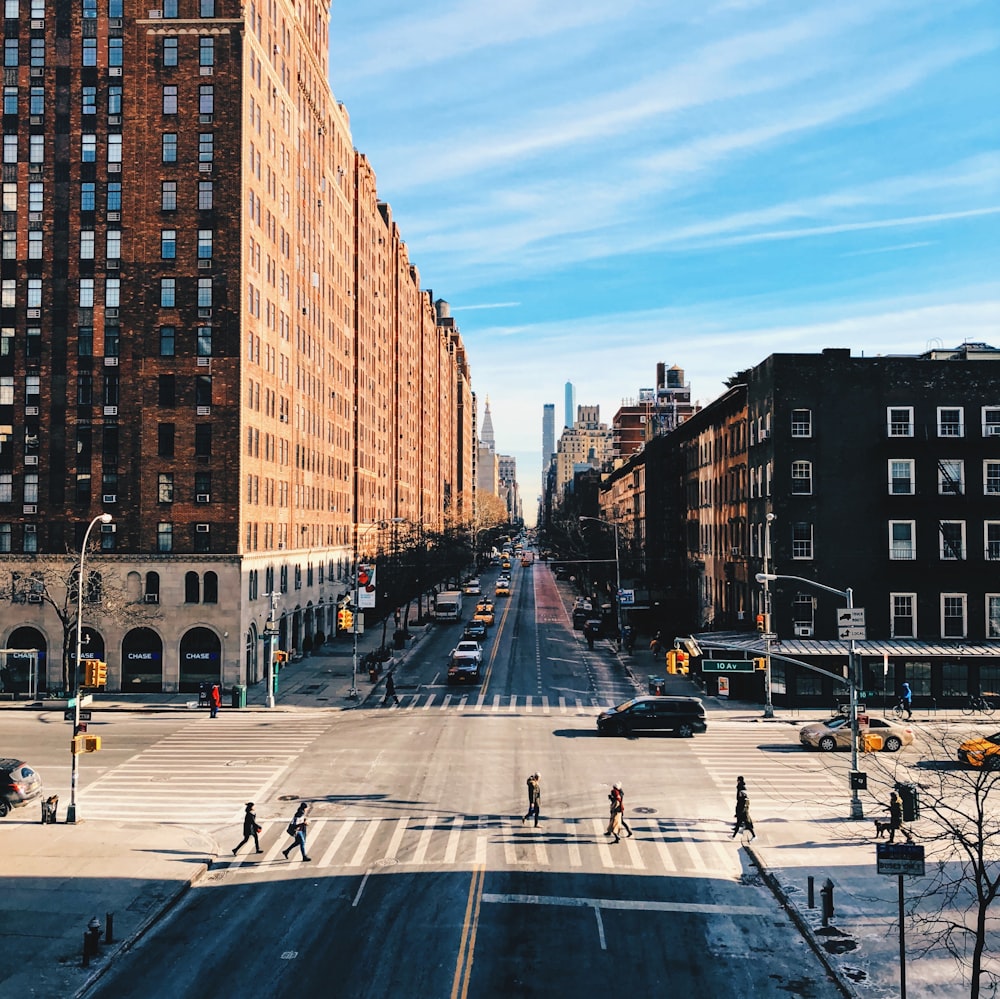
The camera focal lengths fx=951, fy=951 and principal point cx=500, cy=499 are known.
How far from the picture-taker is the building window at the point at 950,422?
5478cm

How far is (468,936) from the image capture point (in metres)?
22.2

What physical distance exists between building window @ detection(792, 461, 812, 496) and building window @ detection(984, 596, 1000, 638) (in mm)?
11672

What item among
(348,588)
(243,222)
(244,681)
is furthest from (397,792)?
(348,588)

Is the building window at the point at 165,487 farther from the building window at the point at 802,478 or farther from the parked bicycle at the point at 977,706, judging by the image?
the parked bicycle at the point at 977,706

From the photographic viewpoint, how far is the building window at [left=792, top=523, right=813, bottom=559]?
180ft

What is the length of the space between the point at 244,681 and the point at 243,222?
94.0 feet

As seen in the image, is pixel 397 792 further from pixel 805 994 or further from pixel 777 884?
pixel 805 994

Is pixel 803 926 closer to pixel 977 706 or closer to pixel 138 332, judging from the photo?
pixel 977 706

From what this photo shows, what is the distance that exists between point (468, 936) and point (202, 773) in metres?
19.6

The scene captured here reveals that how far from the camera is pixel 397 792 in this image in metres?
34.8

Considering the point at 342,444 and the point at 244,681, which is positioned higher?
the point at 342,444

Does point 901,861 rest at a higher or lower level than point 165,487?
lower

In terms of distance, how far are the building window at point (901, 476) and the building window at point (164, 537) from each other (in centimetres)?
4274

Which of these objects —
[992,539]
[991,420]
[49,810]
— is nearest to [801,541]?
[992,539]
